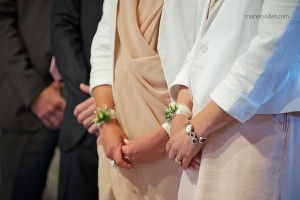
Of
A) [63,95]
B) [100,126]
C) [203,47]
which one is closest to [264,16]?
[203,47]

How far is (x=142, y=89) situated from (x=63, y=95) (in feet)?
2.40

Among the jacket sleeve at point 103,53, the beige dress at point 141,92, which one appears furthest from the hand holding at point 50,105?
the beige dress at point 141,92

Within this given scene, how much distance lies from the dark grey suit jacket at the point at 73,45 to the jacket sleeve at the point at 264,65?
76 centimetres

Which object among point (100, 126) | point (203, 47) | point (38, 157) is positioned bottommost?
point (38, 157)

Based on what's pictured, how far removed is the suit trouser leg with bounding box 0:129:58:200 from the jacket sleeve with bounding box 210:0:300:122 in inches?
45.2

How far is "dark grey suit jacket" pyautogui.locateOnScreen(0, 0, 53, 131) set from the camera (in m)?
1.84

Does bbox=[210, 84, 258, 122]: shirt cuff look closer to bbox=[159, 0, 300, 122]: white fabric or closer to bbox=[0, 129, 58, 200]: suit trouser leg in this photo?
bbox=[159, 0, 300, 122]: white fabric

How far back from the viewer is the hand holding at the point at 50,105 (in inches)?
73.8

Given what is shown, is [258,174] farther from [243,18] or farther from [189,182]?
[243,18]

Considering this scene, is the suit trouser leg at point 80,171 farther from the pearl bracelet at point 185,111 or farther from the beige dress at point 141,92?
the pearl bracelet at point 185,111

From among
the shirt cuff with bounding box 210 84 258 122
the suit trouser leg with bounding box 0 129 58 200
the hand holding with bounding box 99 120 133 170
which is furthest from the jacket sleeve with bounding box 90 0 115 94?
the suit trouser leg with bounding box 0 129 58 200

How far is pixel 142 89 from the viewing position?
1.26 m

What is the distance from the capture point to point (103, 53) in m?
1.42

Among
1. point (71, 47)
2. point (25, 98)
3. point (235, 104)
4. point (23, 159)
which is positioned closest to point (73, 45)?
point (71, 47)
